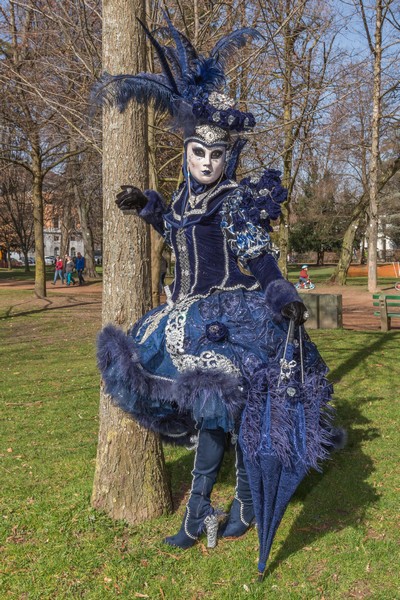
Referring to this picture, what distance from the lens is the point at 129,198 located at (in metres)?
4.11

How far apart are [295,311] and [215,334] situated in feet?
1.57

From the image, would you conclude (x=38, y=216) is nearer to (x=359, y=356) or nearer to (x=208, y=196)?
(x=359, y=356)

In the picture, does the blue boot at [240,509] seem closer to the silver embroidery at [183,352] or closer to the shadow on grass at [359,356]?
the silver embroidery at [183,352]

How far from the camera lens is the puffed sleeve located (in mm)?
3740

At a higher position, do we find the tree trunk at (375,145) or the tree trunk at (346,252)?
the tree trunk at (375,145)

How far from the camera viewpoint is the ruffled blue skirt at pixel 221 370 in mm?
3414

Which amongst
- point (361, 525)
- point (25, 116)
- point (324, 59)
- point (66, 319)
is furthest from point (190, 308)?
point (25, 116)

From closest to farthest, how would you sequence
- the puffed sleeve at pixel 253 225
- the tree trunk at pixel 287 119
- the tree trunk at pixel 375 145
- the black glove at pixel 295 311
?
the black glove at pixel 295 311 < the puffed sleeve at pixel 253 225 < the tree trunk at pixel 287 119 < the tree trunk at pixel 375 145

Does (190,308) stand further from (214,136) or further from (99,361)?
(214,136)

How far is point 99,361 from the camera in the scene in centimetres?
379

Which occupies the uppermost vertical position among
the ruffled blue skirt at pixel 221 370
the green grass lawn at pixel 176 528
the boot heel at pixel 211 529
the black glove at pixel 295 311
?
the black glove at pixel 295 311

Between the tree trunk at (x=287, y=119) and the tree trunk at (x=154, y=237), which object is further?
the tree trunk at (x=287, y=119)

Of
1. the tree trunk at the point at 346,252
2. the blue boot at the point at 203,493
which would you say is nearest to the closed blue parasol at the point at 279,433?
the blue boot at the point at 203,493

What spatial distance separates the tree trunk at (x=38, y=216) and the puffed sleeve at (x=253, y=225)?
1666 cm
